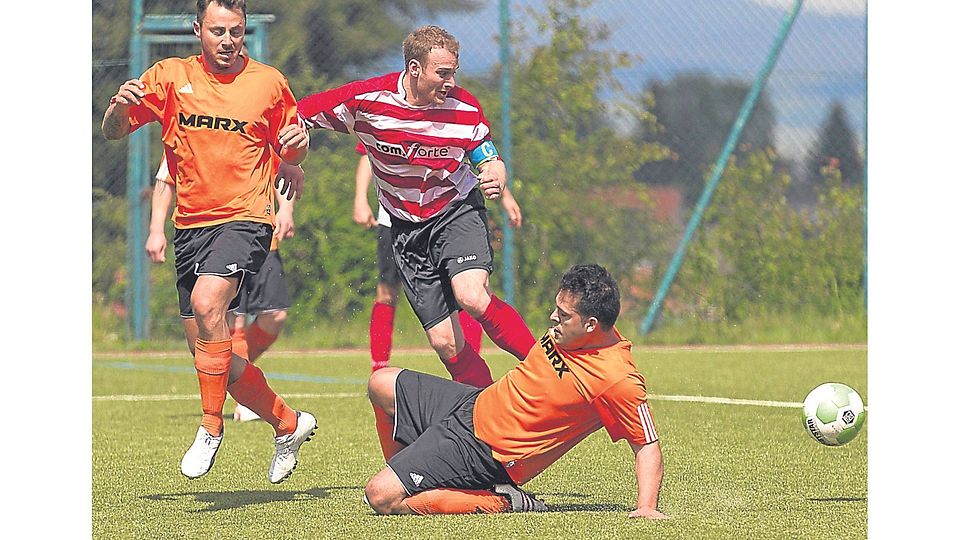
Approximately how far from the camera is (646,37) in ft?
43.6

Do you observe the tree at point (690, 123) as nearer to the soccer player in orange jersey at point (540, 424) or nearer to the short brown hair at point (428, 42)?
the short brown hair at point (428, 42)

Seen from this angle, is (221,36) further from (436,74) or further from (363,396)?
(363,396)

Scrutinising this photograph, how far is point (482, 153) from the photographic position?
6000mm

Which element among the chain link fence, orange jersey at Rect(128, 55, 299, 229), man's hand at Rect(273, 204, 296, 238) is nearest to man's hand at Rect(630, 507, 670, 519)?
orange jersey at Rect(128, 55, 299, 229)

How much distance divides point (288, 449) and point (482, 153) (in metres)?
1.44

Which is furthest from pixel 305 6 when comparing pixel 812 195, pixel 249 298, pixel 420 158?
pixel 420 158

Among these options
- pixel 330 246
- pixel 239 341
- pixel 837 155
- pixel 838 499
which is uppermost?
pixel 838 499

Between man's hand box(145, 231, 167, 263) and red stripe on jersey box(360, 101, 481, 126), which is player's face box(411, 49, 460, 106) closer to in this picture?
red stripe on jersey box(360, 101, 481, 126)

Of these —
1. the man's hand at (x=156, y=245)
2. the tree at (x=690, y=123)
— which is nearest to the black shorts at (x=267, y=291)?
the man's hand at (x=156, y=245)

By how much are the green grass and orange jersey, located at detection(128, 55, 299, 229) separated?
1058 mm

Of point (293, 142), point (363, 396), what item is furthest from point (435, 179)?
point (363, 396)

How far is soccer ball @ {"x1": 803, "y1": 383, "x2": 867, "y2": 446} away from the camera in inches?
214

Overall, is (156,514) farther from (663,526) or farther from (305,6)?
(305,6)

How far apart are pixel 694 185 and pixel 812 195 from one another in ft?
3.36
